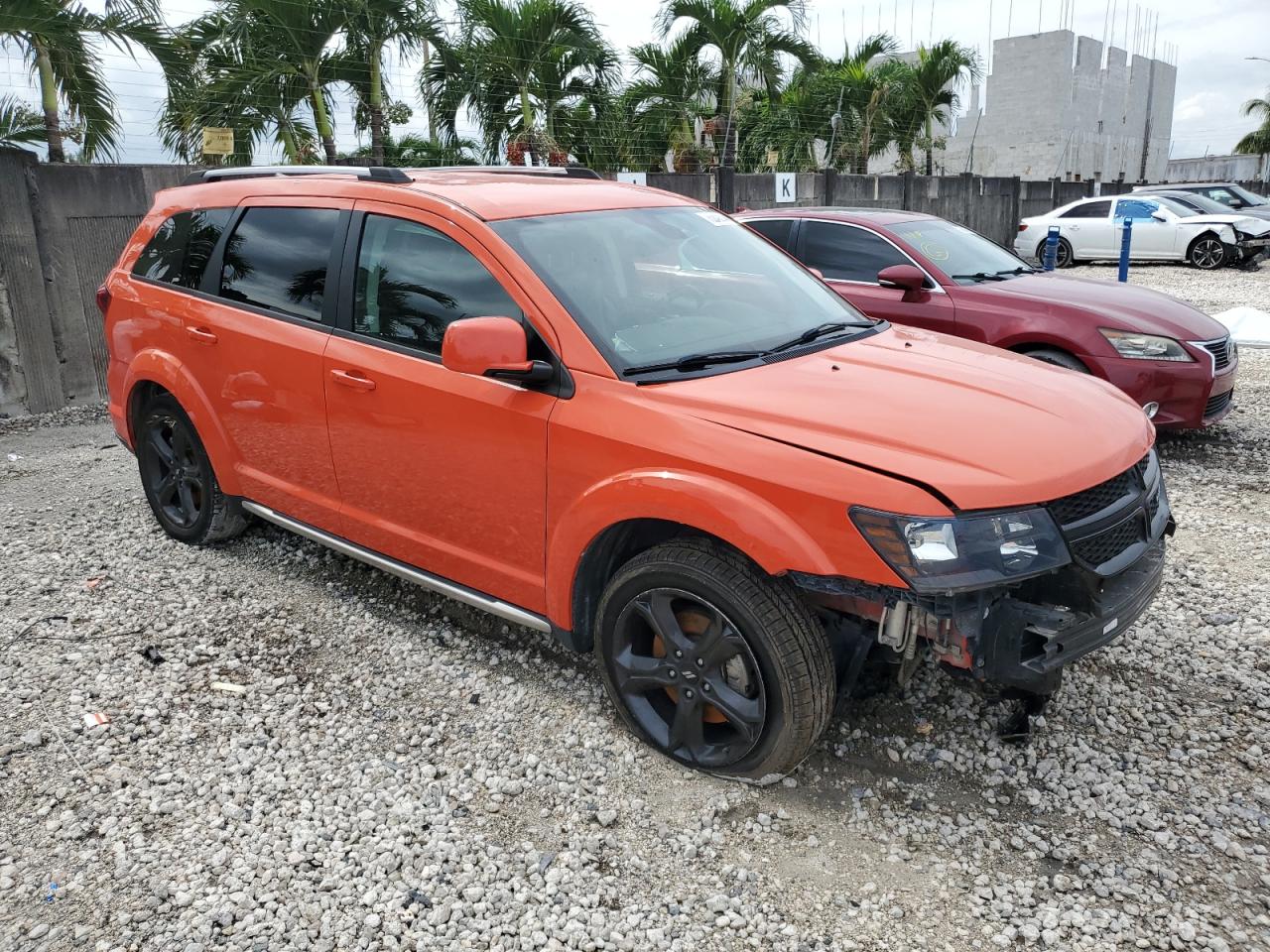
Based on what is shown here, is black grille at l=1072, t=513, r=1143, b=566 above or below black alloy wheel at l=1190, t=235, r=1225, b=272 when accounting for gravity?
above

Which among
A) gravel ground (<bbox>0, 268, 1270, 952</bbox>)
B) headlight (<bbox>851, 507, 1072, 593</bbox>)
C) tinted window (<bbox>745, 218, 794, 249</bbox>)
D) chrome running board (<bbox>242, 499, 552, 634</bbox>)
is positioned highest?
tinted window (<bbox>745, 218, 794, 249</bbox>)

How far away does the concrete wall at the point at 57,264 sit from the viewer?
7.88 meters

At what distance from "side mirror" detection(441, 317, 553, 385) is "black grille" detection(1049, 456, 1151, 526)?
166 centimetres

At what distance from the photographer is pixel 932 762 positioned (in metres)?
3.28

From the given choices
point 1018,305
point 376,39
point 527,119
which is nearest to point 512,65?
point 527,119

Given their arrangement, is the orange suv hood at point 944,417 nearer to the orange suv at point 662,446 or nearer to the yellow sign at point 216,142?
the orange suv at point 662,446

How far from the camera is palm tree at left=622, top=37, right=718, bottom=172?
53.4 feet

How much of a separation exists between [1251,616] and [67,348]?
8743 millimetres

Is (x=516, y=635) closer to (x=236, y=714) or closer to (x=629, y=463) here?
(x=236, y=714)

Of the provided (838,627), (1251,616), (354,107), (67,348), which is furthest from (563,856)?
(354,107)

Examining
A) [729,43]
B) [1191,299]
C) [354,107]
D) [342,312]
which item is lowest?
[1191,299]

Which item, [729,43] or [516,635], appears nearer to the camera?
[516,635]

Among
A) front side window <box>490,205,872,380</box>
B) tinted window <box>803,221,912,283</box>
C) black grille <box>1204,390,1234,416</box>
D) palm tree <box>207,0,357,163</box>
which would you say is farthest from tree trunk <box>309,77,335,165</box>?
black grille <box>1204,390,1234,416</box>

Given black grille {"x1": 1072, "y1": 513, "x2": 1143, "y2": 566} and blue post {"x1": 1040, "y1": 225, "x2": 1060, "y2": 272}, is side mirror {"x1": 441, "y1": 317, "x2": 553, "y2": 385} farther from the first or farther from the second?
blue post {"x1": 1040, "y1": 225, "x2": 1060, "y2": 272}
